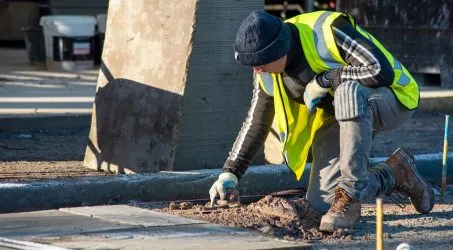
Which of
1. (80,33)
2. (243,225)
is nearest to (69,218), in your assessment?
(243,225)

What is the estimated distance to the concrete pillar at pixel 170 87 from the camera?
7.77 metres

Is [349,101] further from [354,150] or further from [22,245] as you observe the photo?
[22,245]

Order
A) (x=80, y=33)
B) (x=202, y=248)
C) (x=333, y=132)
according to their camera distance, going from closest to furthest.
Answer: (x=202, y=248), (x=333, y=132), (x=80, y=33)

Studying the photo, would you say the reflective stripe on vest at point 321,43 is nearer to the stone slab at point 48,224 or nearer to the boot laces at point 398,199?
the boot laces at point 398,199

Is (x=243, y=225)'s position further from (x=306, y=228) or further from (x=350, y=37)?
(x=350, y=37)

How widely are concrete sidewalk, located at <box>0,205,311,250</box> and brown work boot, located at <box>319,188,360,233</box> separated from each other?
412 millimetres

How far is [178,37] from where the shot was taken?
7770 mm

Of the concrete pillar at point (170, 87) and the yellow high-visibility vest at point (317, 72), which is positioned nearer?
the yellow high-visibility vest at point (317, 72)

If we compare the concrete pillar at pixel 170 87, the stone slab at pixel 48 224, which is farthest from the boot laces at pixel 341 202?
the concrete pillar at pixel 170 87

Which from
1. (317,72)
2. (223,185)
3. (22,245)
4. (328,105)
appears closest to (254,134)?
(223,185)

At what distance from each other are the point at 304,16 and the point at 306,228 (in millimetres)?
1164

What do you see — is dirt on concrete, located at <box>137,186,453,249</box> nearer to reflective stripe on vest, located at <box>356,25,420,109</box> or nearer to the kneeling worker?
the kneeling worker

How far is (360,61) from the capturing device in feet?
19.9

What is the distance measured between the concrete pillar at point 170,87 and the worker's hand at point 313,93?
168 centimetres
